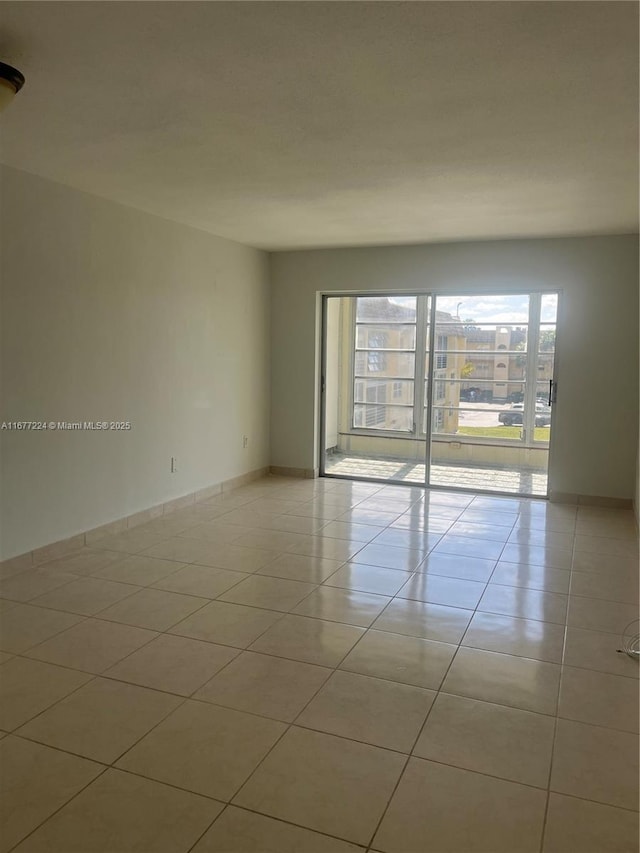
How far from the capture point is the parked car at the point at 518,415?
6.63 metres

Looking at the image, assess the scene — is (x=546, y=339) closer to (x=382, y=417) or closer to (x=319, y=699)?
(x=382, y=417)

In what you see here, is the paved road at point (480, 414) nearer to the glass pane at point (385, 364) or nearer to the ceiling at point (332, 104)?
the glass pane at point (385, 364)

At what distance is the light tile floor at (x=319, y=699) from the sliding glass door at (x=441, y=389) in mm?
2460

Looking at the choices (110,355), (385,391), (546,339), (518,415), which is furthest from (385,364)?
(110,355)

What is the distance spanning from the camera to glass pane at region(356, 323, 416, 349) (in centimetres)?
707

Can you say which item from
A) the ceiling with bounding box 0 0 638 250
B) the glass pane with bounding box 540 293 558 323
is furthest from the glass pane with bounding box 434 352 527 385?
the ceiling with bounding box 0 0 638 250

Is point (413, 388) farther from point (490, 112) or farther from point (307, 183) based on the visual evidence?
point (490, 112)

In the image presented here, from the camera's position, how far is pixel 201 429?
5.53 m

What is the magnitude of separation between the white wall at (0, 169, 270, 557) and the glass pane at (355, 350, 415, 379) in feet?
5.33

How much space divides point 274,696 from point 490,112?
249 cm

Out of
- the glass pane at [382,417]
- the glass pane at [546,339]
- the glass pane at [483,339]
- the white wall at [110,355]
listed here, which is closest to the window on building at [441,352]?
the glass pane at [483,339]

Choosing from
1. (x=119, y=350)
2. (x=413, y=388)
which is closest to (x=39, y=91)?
(x=119, y=350)

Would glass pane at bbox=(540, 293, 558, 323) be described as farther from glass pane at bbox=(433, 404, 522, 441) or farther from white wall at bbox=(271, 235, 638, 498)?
glass pane at bbox=(433, 404, 522, 441)

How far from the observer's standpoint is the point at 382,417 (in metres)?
7.38
